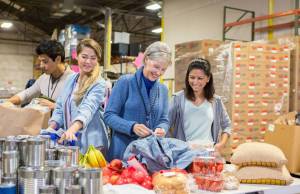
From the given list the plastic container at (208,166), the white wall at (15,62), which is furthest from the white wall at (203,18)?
the white wall at (15,62)

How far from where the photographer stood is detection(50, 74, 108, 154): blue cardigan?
7.65 feet

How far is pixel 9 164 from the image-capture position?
1.38 meters

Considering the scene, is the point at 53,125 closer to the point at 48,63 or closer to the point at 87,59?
the point at 87,59

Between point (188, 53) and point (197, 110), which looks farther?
point (188, 53)

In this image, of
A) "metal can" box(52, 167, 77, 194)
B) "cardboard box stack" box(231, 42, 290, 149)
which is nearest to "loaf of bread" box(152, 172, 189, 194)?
"metal can" box(52, 167, 77, 194)

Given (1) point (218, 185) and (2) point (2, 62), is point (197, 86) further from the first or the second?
(2) point (2, 62)

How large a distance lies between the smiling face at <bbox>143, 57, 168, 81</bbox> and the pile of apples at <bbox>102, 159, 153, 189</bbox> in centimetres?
64

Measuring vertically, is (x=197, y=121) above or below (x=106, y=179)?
above

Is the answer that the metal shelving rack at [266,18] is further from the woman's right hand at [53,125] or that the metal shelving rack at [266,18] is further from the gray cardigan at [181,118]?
the woman's right hand at [53,125]

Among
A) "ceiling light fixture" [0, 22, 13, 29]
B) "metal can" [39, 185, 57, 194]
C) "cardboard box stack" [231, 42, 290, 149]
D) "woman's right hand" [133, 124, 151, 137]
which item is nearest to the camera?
"metal can" [39, 185, 57, 194]

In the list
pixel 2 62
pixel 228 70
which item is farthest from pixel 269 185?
pixel 2 62

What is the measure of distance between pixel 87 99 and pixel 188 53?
14.1 ft

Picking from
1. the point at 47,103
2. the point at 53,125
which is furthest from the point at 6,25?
the point at 53,125

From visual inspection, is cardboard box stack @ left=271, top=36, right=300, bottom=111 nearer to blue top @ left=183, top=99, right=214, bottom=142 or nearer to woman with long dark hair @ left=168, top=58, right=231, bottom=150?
woman with long dark hair @ left=168, top=58, right=231, bottom=150
